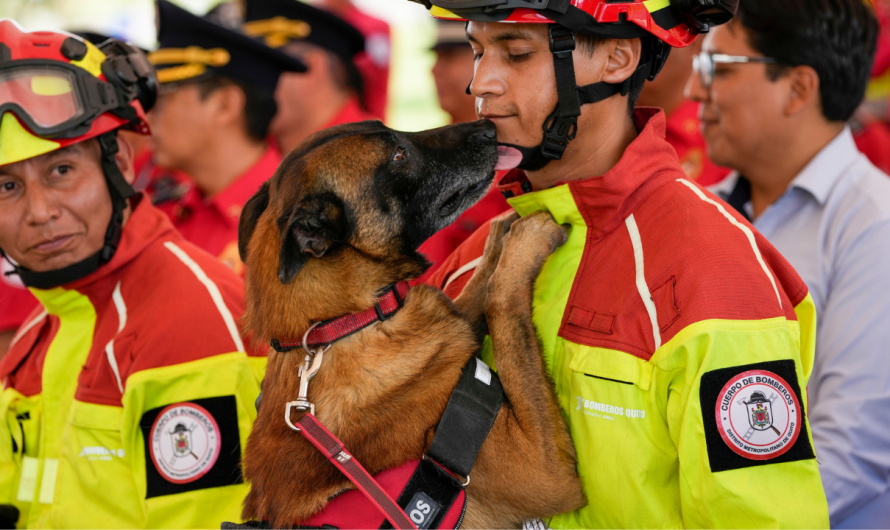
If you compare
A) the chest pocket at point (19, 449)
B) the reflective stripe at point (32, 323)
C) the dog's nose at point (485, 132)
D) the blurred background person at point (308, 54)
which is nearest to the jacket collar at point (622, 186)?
the dog's nose at point (485, 132)

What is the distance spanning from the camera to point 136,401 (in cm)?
276

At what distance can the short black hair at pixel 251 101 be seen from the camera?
5.86m

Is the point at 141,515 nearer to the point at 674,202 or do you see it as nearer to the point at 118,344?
the point at 118,344

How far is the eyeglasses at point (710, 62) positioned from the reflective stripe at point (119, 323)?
308cm

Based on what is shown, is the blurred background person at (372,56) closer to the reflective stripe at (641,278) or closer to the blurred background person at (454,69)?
the blurred background person at (454,69)

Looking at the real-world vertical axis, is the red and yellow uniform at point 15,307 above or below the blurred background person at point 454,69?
below

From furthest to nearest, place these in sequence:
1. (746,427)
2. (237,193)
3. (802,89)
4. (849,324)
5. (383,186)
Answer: (237,193) < (802,89) < (849,324) < (383,186) < (746,427)

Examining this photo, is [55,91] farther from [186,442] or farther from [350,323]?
[350,323]

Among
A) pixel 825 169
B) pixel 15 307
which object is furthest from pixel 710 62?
pixel 15 307

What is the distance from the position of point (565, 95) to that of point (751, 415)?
41.9 inches

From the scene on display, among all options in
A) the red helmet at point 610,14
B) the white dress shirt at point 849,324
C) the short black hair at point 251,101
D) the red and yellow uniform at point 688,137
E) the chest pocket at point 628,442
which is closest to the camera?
the chest pocket at point 628,442

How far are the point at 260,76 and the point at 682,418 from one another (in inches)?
191

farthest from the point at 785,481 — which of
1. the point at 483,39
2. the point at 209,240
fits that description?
the point at 209,240

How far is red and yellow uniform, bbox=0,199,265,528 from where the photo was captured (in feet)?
8.96
